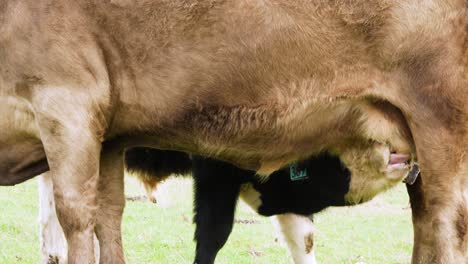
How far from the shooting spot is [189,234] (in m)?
11.8

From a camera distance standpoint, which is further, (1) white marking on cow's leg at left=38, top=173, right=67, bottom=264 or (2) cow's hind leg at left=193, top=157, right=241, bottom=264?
(1) white marking on cow's leg at left=38, top=173, right=67, bottom=264

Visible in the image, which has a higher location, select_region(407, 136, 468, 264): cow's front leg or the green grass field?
the green grass field

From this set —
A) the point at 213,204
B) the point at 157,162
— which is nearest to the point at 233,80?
the point at 213,204

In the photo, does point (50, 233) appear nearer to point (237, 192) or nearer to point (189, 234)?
point (237, 192)

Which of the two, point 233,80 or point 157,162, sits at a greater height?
point 157,162

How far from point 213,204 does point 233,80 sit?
2222 millimetres

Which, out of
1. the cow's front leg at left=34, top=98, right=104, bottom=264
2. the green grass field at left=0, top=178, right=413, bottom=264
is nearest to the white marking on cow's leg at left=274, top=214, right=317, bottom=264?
the green grass field at left=0, top=178, right=413, bottom=264

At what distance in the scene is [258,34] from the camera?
16.7 ft

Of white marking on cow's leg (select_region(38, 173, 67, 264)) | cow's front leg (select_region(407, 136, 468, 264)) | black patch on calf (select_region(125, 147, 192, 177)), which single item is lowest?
cow's front leg (select_region(407, 136, 468, 264))

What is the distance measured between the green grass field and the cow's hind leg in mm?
1680

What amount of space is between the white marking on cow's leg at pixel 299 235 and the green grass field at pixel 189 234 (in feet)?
0.87

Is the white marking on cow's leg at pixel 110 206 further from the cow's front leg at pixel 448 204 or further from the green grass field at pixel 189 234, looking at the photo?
the green grass field at pixel 189 234

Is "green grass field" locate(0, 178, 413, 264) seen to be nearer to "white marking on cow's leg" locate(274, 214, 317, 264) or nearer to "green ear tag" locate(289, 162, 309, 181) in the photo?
"white marking on cow's leg" locate(274, 214, 317, 264)

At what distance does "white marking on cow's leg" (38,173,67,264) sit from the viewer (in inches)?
286
